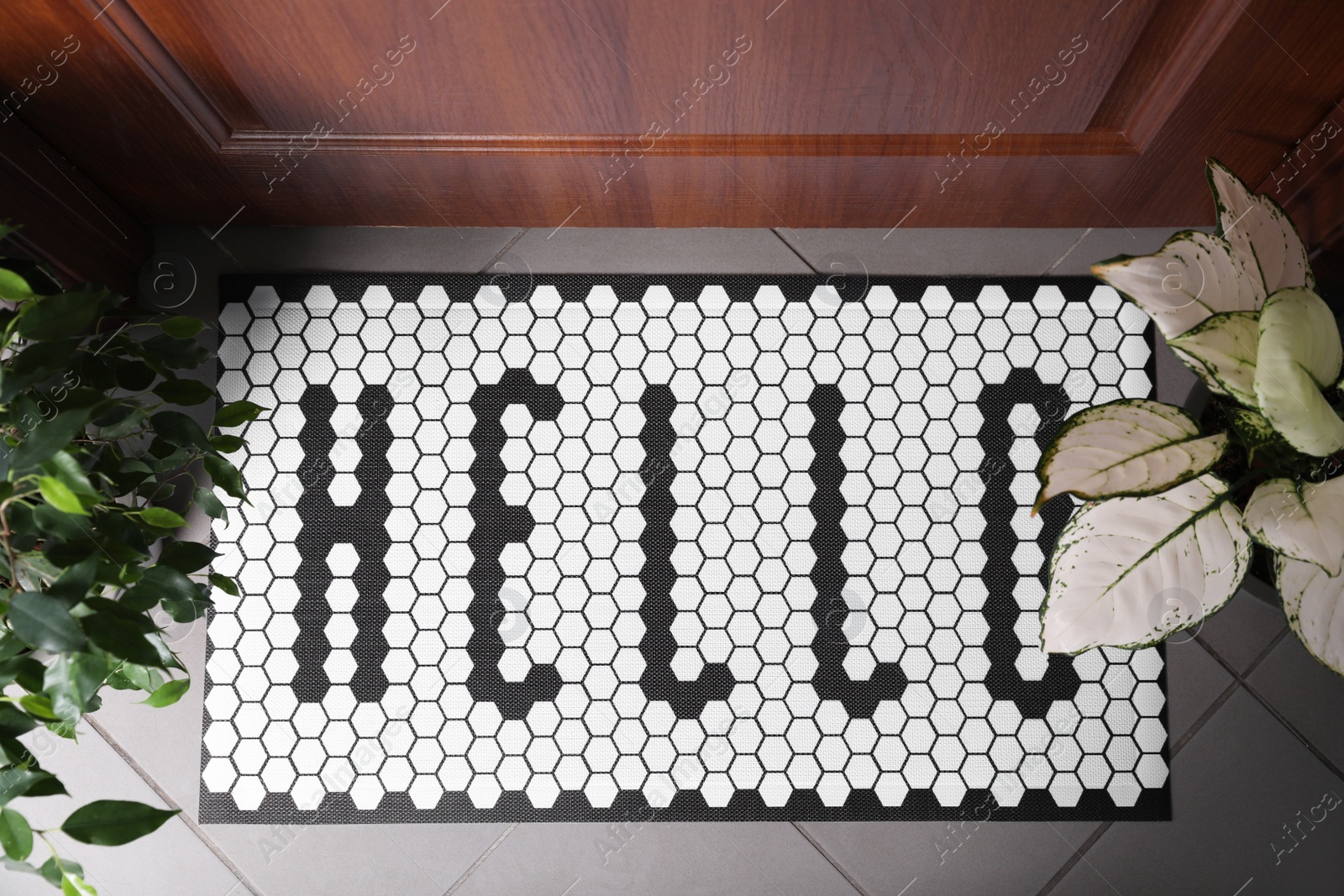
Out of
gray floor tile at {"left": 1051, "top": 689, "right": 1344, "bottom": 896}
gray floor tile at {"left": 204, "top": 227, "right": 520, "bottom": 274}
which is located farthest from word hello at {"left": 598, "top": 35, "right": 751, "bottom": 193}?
gray floor tile at {"left": 1051, "top": 689, "right": 1344, "bottom": 896}

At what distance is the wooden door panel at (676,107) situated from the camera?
0.78m

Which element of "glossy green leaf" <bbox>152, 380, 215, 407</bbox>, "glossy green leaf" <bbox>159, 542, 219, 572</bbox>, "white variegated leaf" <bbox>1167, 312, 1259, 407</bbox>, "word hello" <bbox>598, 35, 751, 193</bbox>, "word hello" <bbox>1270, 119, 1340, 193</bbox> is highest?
"word hello" <bbox>598, 35, 751, 193</bbox>

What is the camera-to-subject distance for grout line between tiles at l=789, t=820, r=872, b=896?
1.10 meters

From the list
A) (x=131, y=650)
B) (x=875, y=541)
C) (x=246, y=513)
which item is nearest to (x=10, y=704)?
(x=131, y=650)

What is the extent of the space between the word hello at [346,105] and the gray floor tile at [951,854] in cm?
107

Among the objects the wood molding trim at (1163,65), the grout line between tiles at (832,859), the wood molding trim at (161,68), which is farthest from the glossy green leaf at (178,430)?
the wood molding trim at (1163,65)

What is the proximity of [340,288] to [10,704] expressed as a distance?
0.66m

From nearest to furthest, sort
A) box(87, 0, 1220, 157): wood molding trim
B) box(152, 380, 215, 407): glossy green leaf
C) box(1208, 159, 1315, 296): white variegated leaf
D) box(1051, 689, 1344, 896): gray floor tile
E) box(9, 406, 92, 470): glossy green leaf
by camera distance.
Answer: box(9, 406, 92, 470): glossy green leaf → box(1208, 159, 1315, 296): white variegated leaf → box(152, 380, 215, 407): glossy green leaf → box(87, 0, 1220, 157): wood molding trim → box(1051, 689, 1344, 896): gray floor tile

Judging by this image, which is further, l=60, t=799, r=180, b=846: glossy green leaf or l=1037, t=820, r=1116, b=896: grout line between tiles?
l=1037, t=820, r=1116, b=896: grout line between tiles

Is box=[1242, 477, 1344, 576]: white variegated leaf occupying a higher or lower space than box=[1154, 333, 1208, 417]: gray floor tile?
lower

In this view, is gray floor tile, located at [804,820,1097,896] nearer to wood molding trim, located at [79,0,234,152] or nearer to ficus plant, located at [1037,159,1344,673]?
ficus plant, located at [1037,159,1344,673]

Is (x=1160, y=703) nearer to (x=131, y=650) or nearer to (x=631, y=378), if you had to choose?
(x=631, y=378)

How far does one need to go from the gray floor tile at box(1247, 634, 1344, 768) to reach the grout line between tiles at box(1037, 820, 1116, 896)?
0.29 meters

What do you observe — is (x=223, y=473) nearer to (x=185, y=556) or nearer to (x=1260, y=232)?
(x=185, y=556)
